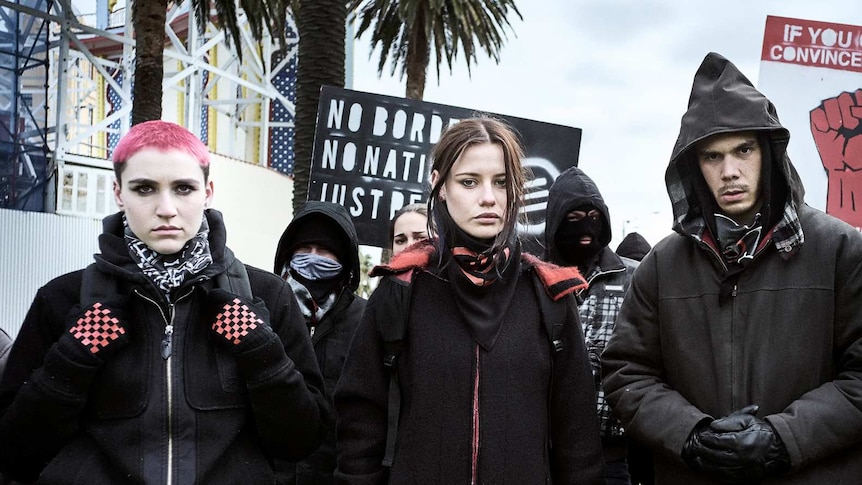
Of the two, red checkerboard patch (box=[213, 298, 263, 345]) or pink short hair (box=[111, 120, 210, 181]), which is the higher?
pink short hair (box=[111, 120, 210, 181])

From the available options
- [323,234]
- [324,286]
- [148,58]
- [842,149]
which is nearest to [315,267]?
[324,286]

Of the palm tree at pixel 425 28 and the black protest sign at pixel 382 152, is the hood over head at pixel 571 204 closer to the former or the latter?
the black protest sign at pixel 382 152

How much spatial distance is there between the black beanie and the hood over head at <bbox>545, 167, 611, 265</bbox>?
1151 mm

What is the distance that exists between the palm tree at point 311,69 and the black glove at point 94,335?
19.8ft

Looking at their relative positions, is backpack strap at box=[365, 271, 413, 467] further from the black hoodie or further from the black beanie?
the black beanie

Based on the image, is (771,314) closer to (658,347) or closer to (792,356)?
(792,356)

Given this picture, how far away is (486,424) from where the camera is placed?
278 centimetres

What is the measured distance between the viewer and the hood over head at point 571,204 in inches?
184

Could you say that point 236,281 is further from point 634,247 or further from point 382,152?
point 634,247

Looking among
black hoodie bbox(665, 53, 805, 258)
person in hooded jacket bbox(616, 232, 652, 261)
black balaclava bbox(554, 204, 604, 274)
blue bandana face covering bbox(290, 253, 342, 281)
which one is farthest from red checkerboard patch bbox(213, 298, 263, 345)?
person in hooded jacket bbox(616, 232, 652, 261)

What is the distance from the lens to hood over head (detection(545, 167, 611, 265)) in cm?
468

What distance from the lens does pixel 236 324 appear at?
2.65 metres

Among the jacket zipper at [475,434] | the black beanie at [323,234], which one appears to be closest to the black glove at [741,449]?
the jacket zipper at [475,434]

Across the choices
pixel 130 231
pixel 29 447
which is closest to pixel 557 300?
pixel 130 231
